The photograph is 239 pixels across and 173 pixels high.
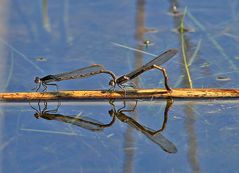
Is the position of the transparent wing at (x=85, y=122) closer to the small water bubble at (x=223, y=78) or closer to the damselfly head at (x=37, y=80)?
the damselfly head at (x=37, y=80)

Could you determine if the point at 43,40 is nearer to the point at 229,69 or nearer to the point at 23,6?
the point at 23,6

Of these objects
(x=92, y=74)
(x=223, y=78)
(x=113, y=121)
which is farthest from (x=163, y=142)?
(x=223, y=78)

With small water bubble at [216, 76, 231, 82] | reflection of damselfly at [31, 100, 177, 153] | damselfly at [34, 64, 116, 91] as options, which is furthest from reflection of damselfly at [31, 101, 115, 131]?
small water bubble at [216, 76, 231, 82]

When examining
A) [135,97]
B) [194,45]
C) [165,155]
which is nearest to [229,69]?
[194,45]

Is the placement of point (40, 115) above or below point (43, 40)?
below

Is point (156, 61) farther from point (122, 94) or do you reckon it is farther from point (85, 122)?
point (85, 122)

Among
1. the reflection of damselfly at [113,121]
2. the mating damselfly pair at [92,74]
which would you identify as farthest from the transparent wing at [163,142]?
the mating damselfly pair at [92,74]
